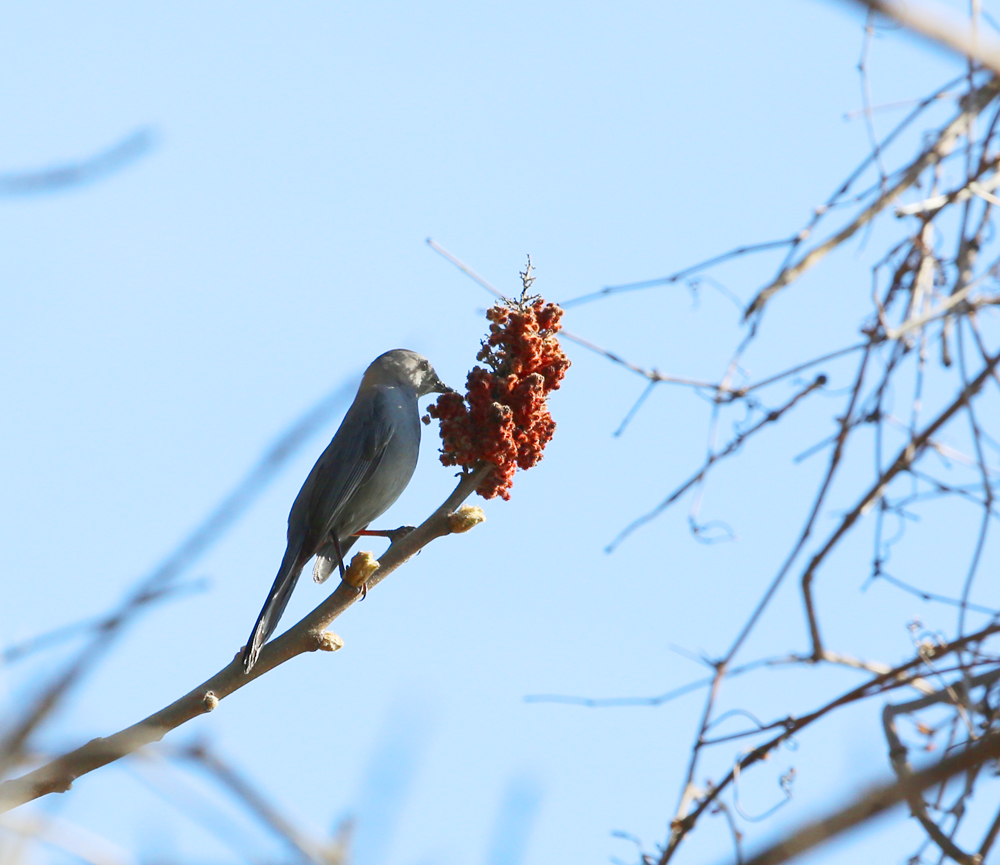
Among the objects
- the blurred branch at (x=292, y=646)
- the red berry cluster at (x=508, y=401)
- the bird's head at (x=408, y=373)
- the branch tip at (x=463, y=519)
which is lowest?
the blurred branch at (x=292, y=646)

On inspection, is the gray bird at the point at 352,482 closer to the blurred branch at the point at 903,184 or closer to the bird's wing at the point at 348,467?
the bird's wing at the point at 348,467

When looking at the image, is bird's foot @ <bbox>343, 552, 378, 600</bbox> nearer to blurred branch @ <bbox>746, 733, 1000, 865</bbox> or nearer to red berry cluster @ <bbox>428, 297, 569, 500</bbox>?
red berry cluster @ <bbox>428, 297, 569, 500</bbox>

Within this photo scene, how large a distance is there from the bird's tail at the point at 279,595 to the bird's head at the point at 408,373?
125cm

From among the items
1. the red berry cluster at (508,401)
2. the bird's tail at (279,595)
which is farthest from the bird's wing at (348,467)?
the red berry cluster at (508,401)

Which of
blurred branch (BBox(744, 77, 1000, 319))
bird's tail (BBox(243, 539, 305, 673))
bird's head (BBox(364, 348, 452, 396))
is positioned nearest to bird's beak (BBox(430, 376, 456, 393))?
bird's head (BBox(364, 348, 452, 396))

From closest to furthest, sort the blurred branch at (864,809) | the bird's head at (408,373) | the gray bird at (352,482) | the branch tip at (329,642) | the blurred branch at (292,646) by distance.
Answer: the blurred branch at (864,809) < the blurred branch at (292,646) < the branch tip at (329,642) < the gray bird at (352,482) < the bird's head at (408,373)

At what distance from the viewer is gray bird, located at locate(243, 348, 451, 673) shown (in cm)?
432

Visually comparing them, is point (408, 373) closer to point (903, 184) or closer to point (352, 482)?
point (352, 482)

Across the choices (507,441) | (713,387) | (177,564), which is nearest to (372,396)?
(507,441)

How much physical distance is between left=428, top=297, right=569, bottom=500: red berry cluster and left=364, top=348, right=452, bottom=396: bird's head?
6.03 feet

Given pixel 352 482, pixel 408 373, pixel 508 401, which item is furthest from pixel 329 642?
pixel 408 373

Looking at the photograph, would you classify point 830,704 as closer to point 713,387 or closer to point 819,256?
point 713,387

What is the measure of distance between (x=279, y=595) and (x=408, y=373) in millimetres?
1674

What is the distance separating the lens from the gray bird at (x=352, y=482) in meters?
4.32
